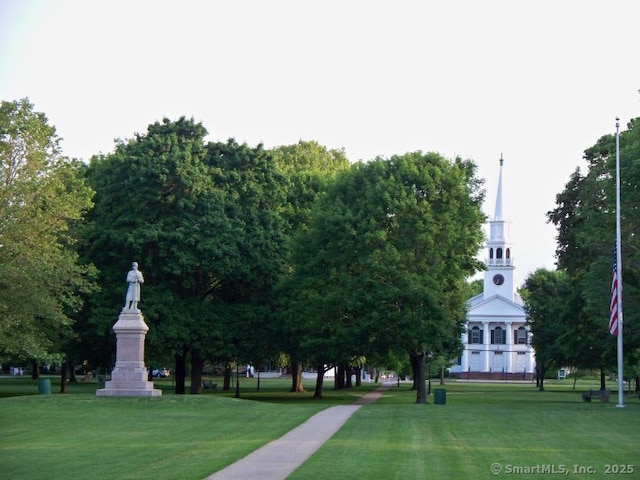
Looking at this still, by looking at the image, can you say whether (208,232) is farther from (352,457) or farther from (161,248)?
(352,457)

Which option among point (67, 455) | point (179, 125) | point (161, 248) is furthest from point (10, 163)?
point (67, 455)

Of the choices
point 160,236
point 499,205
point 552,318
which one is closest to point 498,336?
point 499,205

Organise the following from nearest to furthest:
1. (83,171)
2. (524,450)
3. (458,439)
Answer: (524,450) < (458,439) < (83,171)

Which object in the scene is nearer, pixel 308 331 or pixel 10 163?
pixel 10 163

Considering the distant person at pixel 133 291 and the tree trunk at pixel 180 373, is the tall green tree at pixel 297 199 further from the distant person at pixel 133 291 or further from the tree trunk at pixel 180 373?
the distant person at pixel 133 291

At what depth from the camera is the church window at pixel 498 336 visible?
428 feet

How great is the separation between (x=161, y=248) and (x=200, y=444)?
27.8 metres

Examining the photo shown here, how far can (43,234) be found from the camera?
43.6 m

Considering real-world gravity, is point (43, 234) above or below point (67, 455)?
above

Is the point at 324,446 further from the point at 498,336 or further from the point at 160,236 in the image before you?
the point at 498,336

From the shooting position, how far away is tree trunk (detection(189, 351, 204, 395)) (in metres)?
52.3

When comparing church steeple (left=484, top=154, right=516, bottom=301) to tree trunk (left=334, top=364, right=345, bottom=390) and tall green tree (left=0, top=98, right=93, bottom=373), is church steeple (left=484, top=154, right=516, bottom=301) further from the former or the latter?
tall green tree (left=0, top=98, right=93, bottom=373)

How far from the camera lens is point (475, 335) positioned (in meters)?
132

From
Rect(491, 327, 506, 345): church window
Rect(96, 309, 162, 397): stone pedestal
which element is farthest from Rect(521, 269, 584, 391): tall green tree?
Rect(491, 327, 506, 345): church window
